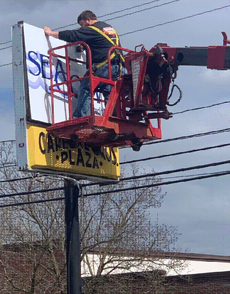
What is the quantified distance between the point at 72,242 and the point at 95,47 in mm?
4130

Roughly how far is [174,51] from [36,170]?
11.3ft

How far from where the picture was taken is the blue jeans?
11.4 m

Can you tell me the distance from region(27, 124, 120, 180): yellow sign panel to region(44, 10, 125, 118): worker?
2.59ft

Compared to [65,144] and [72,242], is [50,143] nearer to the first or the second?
[65,144]

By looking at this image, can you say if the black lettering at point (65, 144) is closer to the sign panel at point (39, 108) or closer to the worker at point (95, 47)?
the sign panel at point (39, 108)

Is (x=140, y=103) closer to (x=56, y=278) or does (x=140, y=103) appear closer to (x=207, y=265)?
(x=56, y=278)

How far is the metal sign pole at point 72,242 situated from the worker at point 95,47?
6.73 feet

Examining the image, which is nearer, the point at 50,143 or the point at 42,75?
the point at 50,143

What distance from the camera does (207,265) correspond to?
28.2 m

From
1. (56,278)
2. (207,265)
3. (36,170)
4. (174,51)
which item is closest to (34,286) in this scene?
(56,278)

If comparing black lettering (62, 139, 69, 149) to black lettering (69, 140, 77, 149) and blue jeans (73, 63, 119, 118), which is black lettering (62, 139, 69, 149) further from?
blue jeans (73, 63, 119, 118)

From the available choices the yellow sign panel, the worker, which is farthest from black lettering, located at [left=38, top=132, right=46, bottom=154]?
the worker

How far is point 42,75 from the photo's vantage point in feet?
39.5

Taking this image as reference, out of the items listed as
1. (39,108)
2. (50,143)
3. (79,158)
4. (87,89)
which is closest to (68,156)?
(79,158)
